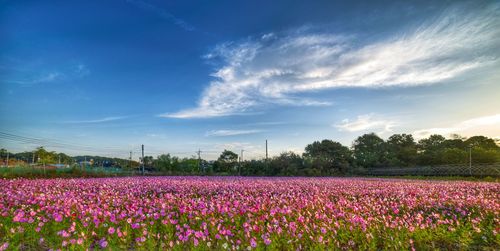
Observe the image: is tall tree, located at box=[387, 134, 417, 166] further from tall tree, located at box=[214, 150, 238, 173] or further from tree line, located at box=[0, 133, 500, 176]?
tall tree, located at box=[214, 150, 238, 173]

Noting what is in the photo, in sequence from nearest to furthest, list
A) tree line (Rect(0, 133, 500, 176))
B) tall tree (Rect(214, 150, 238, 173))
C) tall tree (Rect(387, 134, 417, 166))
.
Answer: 1. tree line (Rect(0, 133, 500, 176))
2. tall tree (Rect(214, 150, 238, 173))
3. tall tree (Rect(387, 134, 417, 166))

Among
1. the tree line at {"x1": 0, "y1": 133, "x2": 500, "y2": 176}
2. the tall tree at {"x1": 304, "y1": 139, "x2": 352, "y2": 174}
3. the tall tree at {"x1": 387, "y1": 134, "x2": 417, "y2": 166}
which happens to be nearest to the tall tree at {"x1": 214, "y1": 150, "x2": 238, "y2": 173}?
the tree line at {"x1": 0, "y1": 133, "x2": 500, "y2": 176}

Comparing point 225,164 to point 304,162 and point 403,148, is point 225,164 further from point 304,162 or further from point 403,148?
point 403,148

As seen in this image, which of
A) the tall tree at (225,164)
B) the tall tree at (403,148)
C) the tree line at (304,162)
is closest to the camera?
the tree line at (304,162)

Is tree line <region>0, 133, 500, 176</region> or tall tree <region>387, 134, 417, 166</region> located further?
tall tree <region>387, 134, 417, 166</region>

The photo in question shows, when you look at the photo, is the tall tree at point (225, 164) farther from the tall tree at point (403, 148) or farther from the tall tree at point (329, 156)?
the tall tree at point (403, 148)

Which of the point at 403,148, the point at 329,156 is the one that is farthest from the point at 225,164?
the point at 403,148

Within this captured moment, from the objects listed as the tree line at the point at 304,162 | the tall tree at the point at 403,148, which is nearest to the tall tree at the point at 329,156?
the tree line at the point at 304,162

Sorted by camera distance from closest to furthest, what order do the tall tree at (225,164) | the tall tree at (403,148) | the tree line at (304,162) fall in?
the tree line at (304,162), the tall tree at (225,164), the tall tree at (403,148)

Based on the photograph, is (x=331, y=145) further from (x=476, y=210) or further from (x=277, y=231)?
(x=277, y=231)

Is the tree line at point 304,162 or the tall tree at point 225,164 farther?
the tall tree at point 225,164

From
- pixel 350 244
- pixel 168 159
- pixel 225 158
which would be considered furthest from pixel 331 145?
pixel 350 244

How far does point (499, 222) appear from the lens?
6.29 meters

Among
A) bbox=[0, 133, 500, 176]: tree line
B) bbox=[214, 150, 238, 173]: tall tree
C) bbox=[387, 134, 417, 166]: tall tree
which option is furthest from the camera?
bbox=[387, 134, 417, 166]: tall tree
